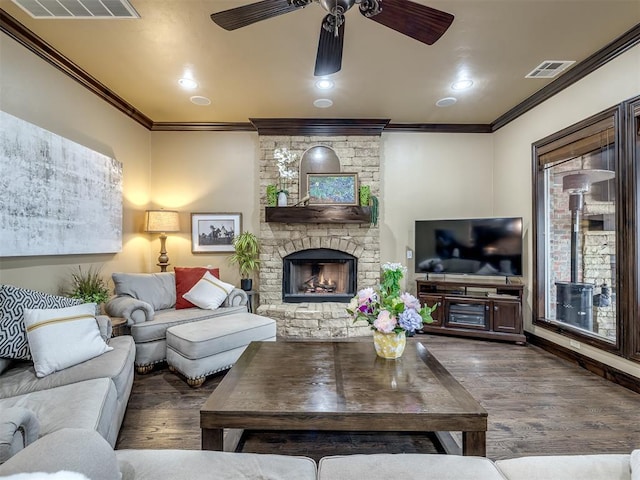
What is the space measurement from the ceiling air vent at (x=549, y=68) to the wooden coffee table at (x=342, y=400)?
3123mm

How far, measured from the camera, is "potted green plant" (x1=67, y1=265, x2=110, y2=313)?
9.60 ft

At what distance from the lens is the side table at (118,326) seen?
284cm

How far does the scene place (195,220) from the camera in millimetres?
4703

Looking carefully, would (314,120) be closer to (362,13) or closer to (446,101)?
(446,101)

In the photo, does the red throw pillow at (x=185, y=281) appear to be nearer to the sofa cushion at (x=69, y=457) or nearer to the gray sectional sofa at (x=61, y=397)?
the gray sectional sofa at (x=61, y=397)

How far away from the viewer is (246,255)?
4559 millimetres

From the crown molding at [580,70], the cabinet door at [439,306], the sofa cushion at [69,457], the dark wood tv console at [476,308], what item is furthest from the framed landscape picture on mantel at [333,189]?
the sofa cushion at [69,457]

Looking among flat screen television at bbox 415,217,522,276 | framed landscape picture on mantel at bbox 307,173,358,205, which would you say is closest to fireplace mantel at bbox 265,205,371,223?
framed landscape picture on mantel at bbox 307,173,358,205

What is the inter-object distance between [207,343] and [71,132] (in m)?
2.51

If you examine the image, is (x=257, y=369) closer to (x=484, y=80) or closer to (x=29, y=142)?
(x=29, y=142)

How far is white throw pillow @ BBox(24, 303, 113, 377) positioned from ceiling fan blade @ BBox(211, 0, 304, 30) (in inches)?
83.8

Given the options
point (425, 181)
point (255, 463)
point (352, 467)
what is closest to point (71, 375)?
point (255, 463)

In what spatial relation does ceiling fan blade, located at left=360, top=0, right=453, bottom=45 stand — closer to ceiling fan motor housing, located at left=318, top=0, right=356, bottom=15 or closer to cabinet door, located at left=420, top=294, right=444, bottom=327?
ceiling fan motor housing, located at left=318, top=0, right=356, bottom=15

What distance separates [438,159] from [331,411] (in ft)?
14.0
